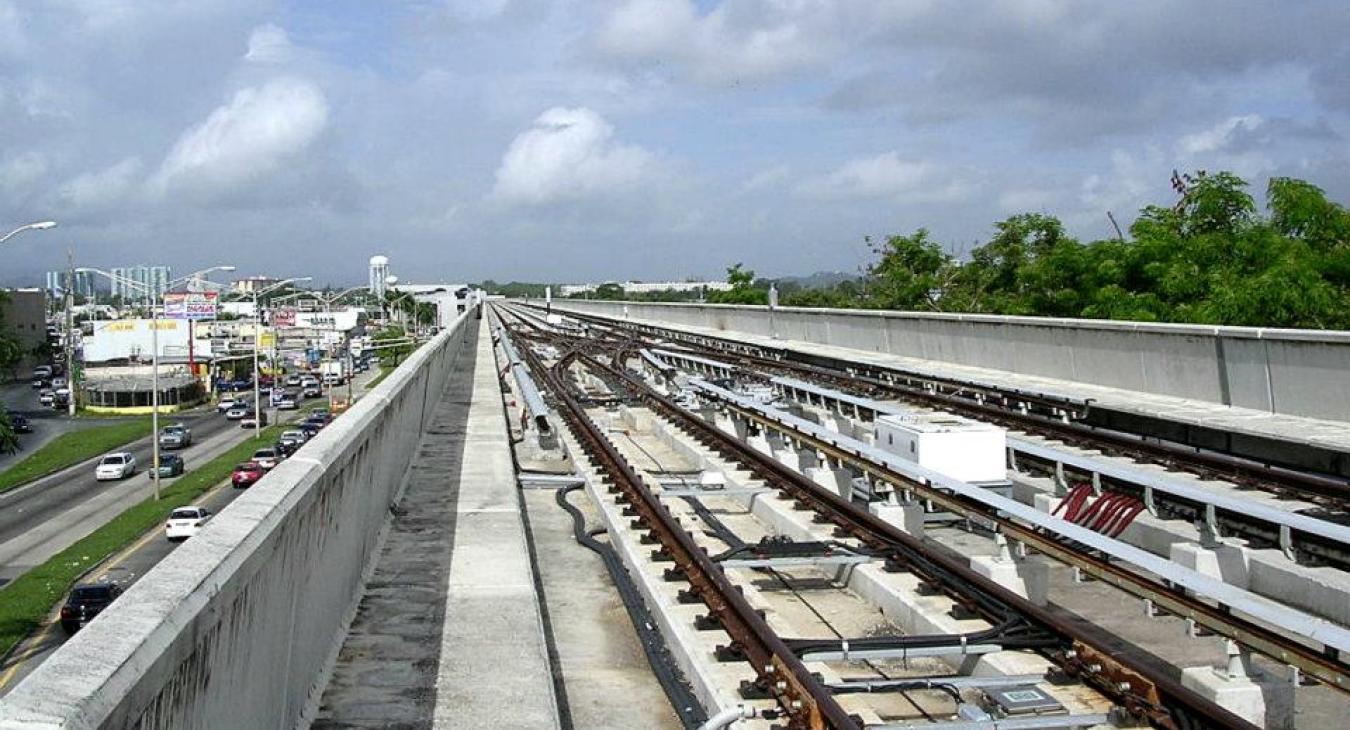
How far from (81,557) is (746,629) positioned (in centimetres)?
3434

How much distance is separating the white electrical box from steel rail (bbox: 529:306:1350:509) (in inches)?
118

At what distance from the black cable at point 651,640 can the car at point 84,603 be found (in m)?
17.3

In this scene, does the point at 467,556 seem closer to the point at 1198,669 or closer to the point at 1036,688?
the point at 1036,688

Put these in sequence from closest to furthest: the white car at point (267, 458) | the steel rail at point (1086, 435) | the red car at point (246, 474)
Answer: the steel rail at point (1086, 435) < the red car at point (246, 474) < the white car at point (267, 458)

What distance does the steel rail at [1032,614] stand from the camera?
7188mm

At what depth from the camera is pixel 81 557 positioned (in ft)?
126

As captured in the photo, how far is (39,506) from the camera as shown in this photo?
173 ft

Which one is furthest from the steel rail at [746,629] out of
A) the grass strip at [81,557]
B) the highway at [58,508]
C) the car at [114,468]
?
the car at [114,468]

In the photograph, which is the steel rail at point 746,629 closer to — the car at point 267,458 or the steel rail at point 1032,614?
the steel rail at point 1032,614

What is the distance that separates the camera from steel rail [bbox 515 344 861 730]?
713 centimetres

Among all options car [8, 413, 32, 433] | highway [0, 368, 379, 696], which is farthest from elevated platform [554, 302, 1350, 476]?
car [8, 413, 32, 433]

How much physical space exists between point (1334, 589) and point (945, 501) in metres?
3.98

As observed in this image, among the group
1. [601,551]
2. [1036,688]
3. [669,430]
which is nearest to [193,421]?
[669,430]

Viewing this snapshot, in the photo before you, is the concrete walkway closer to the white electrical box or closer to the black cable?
the black cable
